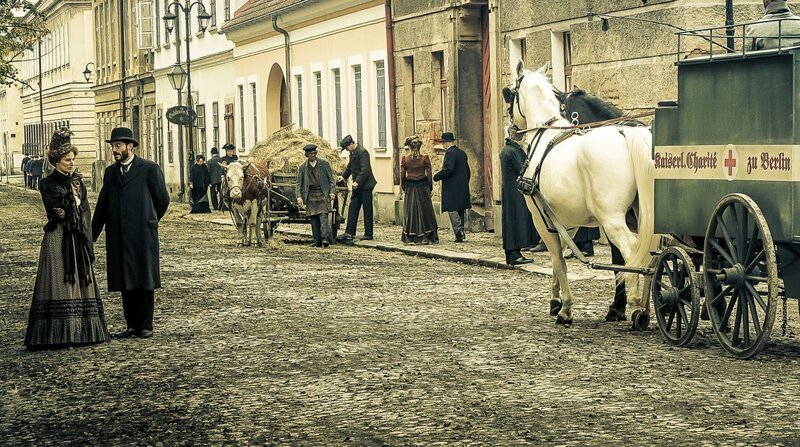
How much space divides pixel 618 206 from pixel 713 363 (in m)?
2.39

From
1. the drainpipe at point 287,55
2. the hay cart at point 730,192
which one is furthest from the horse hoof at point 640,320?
the drainpipe at point 287,55

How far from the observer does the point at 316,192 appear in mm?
26219

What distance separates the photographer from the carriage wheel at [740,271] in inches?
399

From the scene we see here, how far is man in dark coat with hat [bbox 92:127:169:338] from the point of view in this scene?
13.3 meters

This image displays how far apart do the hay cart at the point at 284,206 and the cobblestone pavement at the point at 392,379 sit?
10.1 m

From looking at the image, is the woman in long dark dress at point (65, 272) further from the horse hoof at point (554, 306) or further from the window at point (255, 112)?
the window at point (255, 112)

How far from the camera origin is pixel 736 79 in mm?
10680

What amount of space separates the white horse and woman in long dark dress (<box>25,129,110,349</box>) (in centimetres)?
384

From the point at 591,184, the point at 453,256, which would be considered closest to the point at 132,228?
the point at 591,184

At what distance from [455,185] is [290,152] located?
4.32 meters

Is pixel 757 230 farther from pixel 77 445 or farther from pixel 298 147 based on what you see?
pixel 298 147

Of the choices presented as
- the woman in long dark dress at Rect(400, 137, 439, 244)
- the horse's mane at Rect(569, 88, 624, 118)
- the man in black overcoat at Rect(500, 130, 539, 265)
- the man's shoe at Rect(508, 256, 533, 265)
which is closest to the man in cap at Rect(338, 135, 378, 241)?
the woman in long dark dress at Rect(400, 137, 439, 244)

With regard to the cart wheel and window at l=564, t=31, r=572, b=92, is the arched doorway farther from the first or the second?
the cart wheel

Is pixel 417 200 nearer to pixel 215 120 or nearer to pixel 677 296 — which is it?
pixel 677 296
